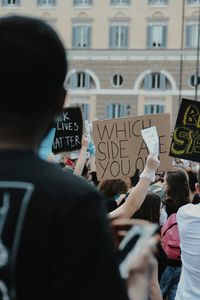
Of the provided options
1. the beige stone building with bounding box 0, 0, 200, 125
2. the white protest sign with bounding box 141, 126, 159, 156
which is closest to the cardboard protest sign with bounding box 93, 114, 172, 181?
the white protest sign with bounding box 141, 126, 159, 156

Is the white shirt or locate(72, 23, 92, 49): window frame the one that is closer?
the white shirt

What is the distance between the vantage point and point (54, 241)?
4.14 feet

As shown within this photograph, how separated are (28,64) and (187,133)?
4.21 metres

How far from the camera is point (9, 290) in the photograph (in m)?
1.31

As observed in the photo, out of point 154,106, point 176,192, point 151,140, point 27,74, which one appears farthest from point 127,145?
point 154,106

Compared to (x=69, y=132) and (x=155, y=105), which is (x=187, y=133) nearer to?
(x=69, y=132)

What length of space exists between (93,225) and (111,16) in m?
39.7

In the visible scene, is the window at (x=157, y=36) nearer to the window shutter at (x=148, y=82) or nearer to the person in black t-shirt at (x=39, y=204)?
the window shutter at (x=148, y=82)

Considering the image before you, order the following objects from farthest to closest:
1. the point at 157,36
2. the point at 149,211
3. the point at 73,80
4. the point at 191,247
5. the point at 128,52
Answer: the point at 128,52, the point at 73,80, the point at 157,36, the point at 149,211, the point at 191,247

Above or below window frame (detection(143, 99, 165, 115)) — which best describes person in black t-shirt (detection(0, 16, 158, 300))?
above

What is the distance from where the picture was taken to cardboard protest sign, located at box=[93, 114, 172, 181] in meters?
5.07

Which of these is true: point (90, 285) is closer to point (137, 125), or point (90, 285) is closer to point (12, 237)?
point (12, 237)

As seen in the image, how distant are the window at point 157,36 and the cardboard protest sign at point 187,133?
3452 centimetres

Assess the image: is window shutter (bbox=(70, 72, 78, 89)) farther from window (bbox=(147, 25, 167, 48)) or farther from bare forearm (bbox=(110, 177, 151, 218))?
bare forearm (bbox=(110, 177, 151, 218))
